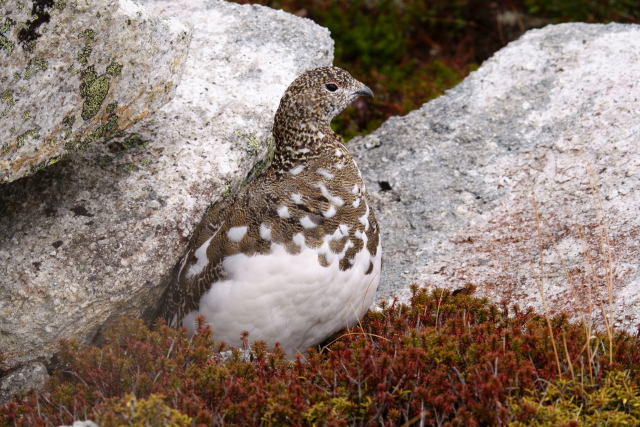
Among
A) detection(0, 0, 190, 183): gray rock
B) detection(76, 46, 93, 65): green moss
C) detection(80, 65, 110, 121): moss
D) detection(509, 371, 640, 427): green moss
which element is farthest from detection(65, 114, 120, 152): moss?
detection(509, 371, 640, 427): green moss

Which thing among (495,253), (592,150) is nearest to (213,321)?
(495,253)

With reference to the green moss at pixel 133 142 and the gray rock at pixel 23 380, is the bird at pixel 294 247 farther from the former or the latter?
the gray rock at pixel 23 380

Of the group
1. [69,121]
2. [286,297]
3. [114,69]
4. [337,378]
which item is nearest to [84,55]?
[114,69]

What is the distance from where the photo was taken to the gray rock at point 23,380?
14.6ft

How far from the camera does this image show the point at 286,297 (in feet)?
15.2

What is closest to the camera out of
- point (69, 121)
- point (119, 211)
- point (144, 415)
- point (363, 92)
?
point (144, 415)

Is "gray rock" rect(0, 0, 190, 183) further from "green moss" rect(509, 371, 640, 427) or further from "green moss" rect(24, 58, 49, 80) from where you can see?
"green moss" rect(509, 371, 640, 427)

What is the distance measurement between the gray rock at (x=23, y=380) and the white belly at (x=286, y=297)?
87 cm

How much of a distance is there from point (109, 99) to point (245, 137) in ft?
3.99

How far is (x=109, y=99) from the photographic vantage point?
14.5ft

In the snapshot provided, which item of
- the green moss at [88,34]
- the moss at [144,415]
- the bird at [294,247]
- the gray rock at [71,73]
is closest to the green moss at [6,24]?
the gray rock at [71,73]

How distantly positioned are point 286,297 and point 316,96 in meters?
1.17

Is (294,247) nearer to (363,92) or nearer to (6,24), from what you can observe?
(363,92)

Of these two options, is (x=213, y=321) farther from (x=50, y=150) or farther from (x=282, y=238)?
(x=50, y=150)
